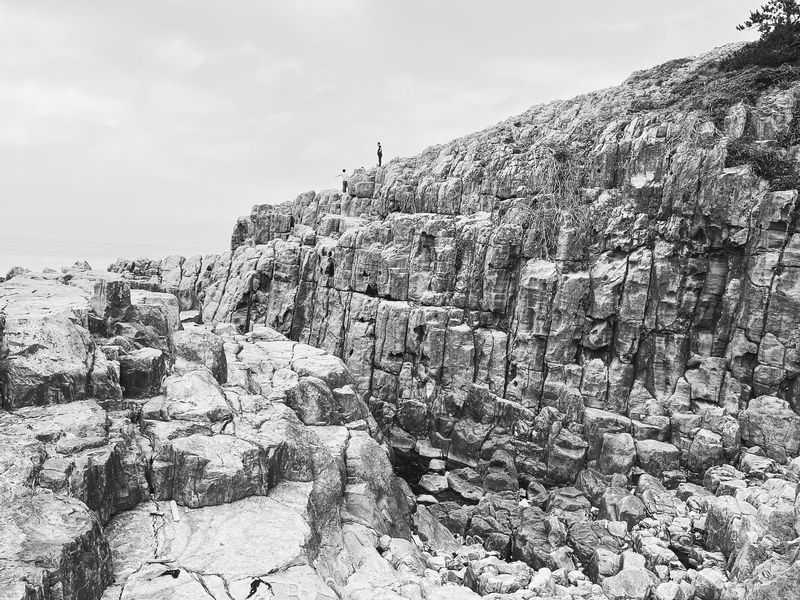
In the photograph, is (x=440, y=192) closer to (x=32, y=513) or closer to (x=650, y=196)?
(x=650, y=196)

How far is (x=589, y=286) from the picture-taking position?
40.2 meters

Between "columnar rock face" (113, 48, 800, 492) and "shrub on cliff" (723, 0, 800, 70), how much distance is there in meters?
3.20

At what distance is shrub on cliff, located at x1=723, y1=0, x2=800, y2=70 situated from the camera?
40500mm

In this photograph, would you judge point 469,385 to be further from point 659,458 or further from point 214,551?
point 214,551

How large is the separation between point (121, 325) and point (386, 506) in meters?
16.1

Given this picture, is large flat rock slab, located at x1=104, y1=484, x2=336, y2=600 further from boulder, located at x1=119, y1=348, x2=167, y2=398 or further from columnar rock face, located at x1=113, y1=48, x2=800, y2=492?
columnar rock face, located at x1=113, y1=48, x2=800, y2=492

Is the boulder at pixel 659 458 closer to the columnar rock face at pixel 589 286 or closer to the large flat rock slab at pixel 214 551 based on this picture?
the columnar rock face at pixel 589 286

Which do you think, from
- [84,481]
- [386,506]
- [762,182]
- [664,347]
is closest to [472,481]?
[386,506]

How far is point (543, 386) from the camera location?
40.7m

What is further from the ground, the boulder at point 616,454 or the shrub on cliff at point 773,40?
the shrub on cliff at point 773,40

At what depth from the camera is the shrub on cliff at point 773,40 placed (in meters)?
40.5

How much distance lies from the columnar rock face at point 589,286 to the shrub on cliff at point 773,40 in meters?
3.20

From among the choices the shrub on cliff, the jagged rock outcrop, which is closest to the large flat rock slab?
the jagged rock outcrop

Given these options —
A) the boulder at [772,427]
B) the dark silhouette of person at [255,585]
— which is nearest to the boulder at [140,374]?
the dark silhouette of person at [255,585]
